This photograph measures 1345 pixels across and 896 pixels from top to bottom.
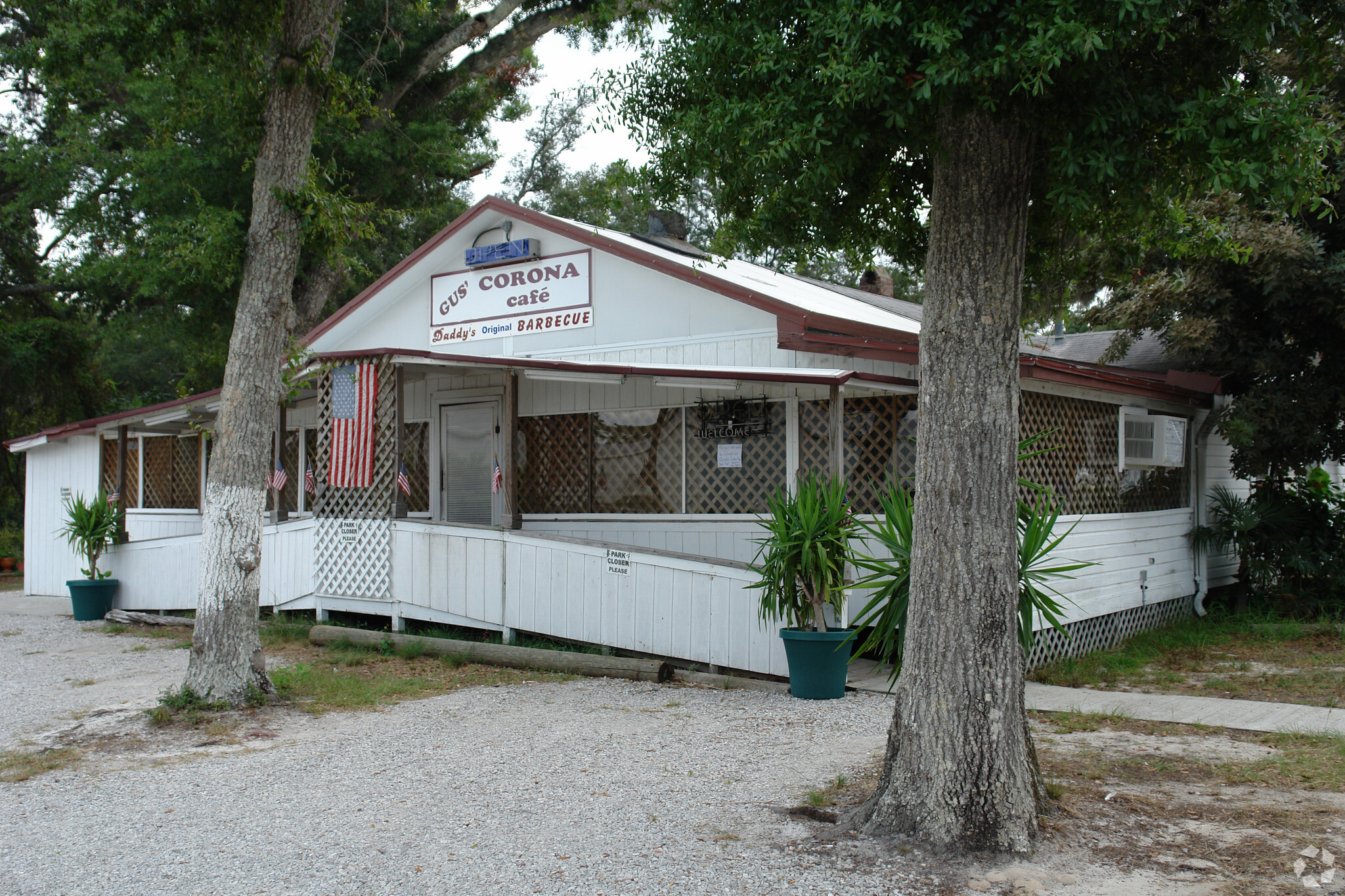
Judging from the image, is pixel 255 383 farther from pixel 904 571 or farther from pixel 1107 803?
pixel 1107 803

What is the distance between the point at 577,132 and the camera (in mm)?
29906

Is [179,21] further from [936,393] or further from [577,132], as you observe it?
[577,132]

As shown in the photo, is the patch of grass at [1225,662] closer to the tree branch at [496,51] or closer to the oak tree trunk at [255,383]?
the oak tree trunk at [255,383]

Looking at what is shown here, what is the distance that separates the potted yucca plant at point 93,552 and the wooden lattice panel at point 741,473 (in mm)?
8287

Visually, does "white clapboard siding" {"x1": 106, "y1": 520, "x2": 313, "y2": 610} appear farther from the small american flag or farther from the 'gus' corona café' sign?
the 'gus' corona café' sign

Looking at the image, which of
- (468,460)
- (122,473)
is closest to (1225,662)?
(468,460)

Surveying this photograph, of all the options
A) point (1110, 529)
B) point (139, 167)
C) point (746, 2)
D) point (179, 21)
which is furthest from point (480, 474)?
point (139, 167)

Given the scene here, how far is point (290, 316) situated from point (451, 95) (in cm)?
1477

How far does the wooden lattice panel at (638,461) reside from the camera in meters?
10.8

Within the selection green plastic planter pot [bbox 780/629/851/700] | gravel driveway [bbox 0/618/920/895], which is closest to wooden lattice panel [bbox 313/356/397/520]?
gravel driveway [bbox 0/618/920/895]

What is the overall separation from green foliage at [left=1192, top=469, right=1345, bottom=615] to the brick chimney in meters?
5.76

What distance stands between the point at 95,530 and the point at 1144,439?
1300 cm

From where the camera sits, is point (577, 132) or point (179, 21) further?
point (577, 132)

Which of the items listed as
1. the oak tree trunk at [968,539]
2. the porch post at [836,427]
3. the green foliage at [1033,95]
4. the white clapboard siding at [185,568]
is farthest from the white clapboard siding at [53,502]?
the oak tree trunk at [968,539]
